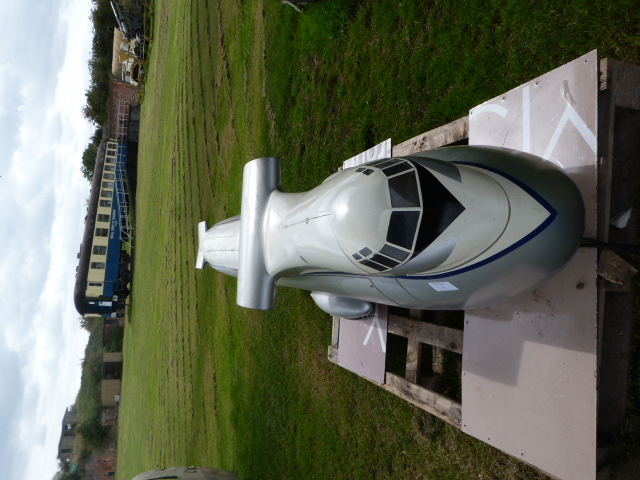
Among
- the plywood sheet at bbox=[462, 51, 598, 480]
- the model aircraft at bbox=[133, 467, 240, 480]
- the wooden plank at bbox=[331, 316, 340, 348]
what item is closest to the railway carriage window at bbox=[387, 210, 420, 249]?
the plywood sheet at bbox=[462, 51, 598, 480]


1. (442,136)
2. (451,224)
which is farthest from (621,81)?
(451,224)

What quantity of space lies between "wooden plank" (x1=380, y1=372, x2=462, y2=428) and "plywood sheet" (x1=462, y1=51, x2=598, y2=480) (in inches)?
8.1

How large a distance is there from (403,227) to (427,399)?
2332 millimetres

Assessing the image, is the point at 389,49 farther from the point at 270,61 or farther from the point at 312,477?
the point at 312,477

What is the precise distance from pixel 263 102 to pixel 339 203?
6.41m

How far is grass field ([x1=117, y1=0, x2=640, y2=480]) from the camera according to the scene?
156 inches

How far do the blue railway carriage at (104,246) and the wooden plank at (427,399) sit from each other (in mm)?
24056

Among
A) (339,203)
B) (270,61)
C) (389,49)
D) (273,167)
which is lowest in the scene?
(339,203)

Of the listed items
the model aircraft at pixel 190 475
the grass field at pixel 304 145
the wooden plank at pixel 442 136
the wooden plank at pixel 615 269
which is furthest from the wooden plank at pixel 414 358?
the model aircraft at pixel 190 475

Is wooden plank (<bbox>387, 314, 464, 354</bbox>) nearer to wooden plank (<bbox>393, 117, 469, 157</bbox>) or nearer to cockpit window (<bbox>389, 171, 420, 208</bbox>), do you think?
wooden plank (<bbox>393, 117, 469, 157</bbox>)

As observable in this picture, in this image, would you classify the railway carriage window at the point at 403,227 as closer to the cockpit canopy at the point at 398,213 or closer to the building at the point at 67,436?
the cockpit canopy at the point at 398,213

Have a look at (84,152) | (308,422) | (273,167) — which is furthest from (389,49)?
(84,152)

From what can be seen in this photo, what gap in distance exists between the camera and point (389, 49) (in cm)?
532

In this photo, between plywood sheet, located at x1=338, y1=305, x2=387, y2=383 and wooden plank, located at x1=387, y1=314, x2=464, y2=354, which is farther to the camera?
plywood sheet, located at x1=338, y1=305, x2=387, y2=383
